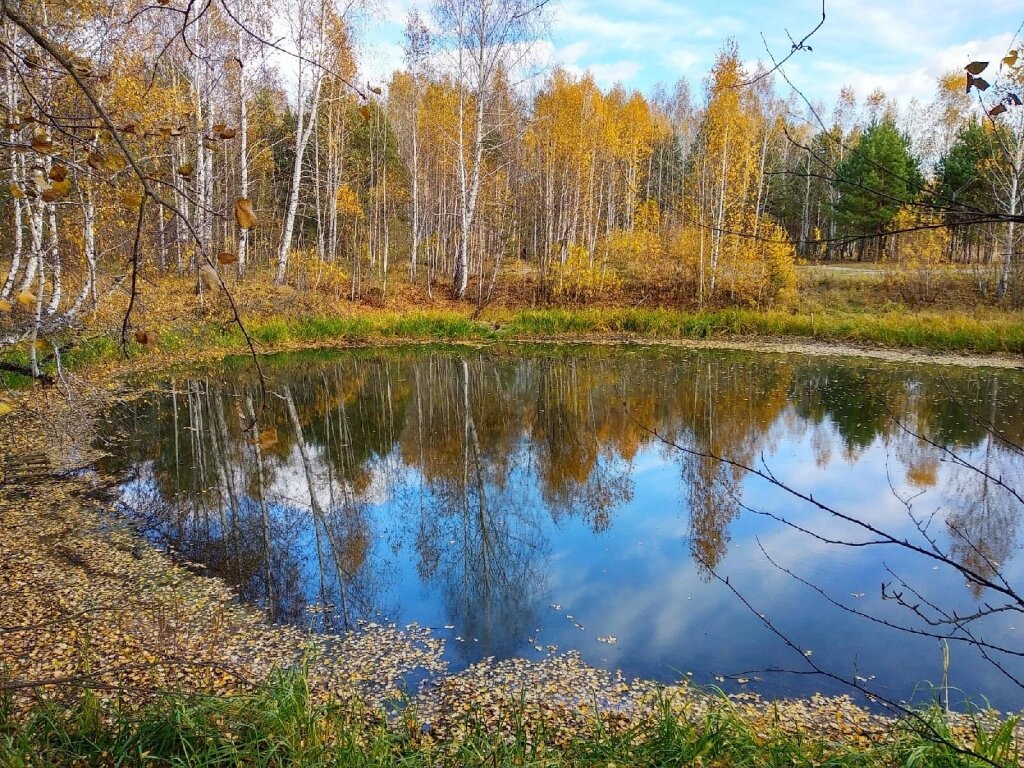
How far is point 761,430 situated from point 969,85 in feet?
25.6

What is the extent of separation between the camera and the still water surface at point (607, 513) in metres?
4.10

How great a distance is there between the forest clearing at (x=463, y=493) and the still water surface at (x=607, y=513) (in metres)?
0.04

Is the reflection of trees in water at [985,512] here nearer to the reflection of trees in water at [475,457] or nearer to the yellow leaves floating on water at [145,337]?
the reflection of trees in water at [475,457]

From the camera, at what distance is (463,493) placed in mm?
6707

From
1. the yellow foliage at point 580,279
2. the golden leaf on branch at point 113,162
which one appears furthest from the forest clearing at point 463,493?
the yellow foliage at point 580,279

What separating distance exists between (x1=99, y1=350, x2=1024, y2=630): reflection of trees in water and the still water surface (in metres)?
0.04

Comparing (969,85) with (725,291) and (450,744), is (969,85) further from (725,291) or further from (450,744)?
(725,291)

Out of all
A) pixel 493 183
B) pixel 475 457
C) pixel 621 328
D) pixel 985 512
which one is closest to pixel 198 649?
pixel 475 457

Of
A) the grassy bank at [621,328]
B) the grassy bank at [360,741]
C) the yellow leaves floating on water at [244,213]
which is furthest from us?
the grassy bank at [621,328]

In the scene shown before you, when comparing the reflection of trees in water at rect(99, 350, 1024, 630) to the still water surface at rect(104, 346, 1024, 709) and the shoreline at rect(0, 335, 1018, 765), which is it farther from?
the shoreline at rect(0, 335, 1018, 765)

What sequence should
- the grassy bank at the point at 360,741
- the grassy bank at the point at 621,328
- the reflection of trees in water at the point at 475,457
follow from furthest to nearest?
the grassy bank at the point at 621,328 → the reflection of trees in water at the point at 475,457 → the grassy bank at the point at 360,741

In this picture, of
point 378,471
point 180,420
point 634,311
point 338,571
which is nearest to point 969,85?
point 338,571

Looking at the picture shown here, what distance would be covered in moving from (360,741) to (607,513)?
3745mm

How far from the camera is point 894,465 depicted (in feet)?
24.5
